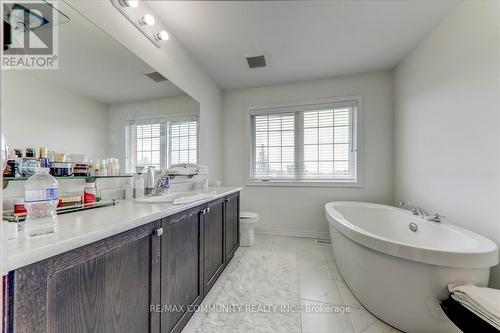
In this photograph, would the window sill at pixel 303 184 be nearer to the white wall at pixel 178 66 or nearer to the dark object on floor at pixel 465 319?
the white wall at pixel 178 66

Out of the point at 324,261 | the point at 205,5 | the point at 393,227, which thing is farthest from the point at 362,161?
the point at 205,5

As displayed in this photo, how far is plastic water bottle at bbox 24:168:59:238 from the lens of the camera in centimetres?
64

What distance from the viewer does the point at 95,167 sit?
1189 mm

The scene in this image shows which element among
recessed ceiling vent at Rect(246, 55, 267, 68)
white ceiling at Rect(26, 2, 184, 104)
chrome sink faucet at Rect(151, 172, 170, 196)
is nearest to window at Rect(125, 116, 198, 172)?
chrome sink faucet at Rect(151, 172, 170, 196)

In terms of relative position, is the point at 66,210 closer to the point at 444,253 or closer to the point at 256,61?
the point at 444,253

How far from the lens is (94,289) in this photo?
26.7 inches

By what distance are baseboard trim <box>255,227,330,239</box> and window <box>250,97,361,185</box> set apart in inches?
28.4

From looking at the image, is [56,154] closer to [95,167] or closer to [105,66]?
[95,167]

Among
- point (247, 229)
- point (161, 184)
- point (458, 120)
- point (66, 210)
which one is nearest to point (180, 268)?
point (66, 210)

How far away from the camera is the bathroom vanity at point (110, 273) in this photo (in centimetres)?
51

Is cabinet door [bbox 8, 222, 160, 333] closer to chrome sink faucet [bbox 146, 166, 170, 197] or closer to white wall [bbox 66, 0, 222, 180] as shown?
chrome sink faucet [bbox 146, 166, 170, 197]

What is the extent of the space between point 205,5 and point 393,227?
2731 millimetres

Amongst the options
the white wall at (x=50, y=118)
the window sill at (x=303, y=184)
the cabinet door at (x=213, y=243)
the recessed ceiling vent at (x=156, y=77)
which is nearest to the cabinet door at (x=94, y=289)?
the cabinet door at (x=213, y=243)

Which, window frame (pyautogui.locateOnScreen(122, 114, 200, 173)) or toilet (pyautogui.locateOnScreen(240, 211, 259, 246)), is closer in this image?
window frame (pyautogui.locateOnScreen(122, 114, 200, 173))
